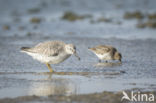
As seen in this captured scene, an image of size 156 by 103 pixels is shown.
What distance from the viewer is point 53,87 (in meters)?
8.70

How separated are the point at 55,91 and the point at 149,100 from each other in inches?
78.6

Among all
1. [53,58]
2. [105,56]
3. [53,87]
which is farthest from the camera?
[105,56]

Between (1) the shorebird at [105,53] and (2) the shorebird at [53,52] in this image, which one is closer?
(2) the shorebird at [53,52]

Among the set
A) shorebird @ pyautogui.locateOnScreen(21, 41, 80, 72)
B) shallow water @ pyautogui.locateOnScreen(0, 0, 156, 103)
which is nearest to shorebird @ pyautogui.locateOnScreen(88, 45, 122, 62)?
shallow water @ pyautogui.locateOnScreen(0, 0, 156, 103)

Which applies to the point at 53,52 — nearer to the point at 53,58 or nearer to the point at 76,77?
the point at 53,58

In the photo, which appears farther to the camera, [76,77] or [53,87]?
[76,77]

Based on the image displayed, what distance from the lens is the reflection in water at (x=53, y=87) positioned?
8164mm

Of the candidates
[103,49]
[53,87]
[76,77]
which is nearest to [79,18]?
[103,49]

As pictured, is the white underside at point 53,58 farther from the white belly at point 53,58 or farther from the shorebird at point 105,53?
the shorebird at point 105,53

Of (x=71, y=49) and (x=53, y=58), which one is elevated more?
(x=71, y=49)

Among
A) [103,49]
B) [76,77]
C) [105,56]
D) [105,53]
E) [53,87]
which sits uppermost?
[103,49]

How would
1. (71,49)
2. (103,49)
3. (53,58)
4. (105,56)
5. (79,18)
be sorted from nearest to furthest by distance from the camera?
(71,49)
(53,58)
(105,56)
(103,49)
(79,18)

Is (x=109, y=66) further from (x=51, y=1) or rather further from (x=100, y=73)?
(x=51, y=1)

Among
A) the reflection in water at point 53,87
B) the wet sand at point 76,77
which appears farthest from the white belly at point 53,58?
the reflection in water at point 53,87
